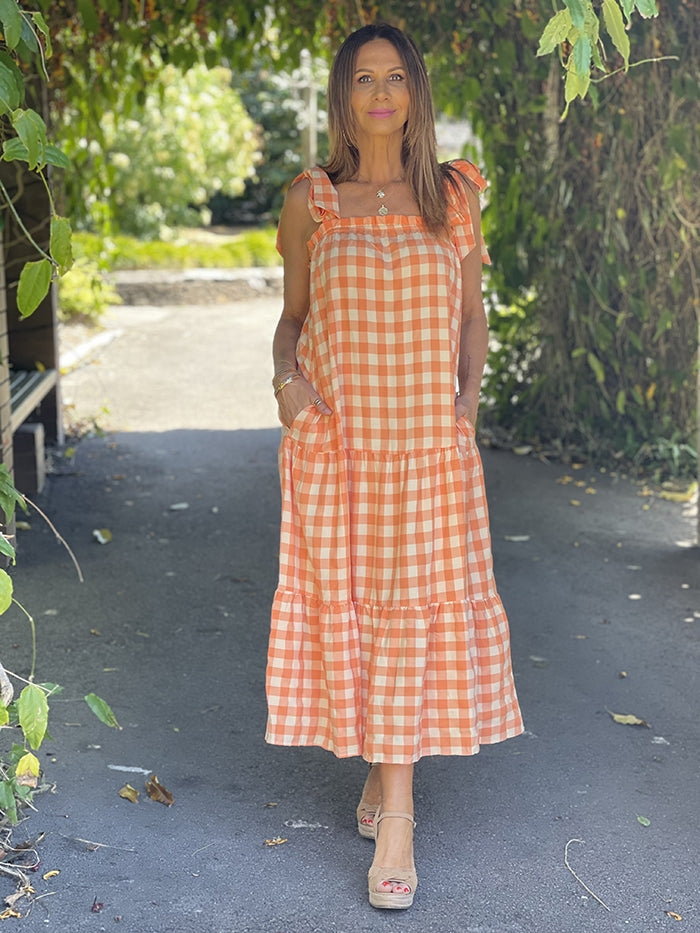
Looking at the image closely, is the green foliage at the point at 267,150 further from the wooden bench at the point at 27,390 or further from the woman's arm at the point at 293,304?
the woman's arm at the point at 293,304

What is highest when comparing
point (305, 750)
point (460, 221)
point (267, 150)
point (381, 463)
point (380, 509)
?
point (267, 150)

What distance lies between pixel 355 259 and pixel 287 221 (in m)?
0.26

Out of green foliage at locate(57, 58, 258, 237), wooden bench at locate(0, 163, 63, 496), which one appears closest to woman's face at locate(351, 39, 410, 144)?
wooden bench at locate(0, 163, 63, 496)

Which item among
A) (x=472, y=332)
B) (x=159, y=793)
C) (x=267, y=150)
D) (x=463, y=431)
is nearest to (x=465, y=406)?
(x=463, y=431)

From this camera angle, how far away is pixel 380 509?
2.76 metres

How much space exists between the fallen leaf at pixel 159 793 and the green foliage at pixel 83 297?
699 centimetres

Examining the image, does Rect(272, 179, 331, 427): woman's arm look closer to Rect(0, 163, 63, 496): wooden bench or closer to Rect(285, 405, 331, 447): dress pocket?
Rect(285, 405, 331, 447): dress pocket

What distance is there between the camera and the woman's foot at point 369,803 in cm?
290

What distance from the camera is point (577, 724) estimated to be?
356cm

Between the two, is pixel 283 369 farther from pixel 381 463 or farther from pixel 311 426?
pixel 381 463

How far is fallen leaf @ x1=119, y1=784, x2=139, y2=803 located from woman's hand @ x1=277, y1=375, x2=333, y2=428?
1.02m

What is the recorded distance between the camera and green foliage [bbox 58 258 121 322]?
9.88m

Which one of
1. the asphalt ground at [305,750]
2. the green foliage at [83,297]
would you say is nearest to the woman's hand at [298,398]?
the asphalt ground at [305,750]

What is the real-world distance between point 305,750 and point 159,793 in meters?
0.47
